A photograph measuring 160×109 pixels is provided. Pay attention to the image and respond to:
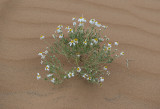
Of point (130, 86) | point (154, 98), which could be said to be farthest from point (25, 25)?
point (154, 98)

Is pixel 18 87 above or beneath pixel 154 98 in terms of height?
above

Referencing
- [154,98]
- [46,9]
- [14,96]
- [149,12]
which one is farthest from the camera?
[149,12]

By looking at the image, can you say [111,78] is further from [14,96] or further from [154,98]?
[14,96]

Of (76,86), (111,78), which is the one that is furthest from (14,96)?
(111,78)

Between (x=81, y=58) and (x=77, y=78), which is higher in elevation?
(x=81, y=58)

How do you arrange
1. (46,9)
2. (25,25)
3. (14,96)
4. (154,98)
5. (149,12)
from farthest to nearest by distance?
(149,12), (46,9), (25,25), (154,98), (14,96)

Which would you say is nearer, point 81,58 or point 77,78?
point 77,78

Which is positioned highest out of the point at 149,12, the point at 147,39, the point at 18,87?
the point at 149,12

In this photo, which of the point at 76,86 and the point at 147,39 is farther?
the point at 147,39
